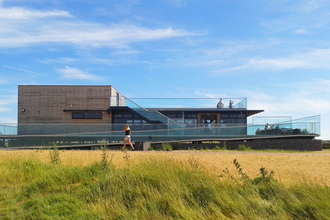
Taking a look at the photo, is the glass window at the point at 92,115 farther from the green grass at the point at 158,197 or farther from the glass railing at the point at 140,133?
the green grass at the point at 158,197

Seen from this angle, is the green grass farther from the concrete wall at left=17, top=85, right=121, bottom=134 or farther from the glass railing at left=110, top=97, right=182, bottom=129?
the concrete wall at left=17, top=85, right=121, bottom=134

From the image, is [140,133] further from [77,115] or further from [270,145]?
[77,115]

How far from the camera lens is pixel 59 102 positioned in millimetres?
35719

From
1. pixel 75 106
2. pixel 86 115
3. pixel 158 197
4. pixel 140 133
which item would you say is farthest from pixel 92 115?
pixel 158 197

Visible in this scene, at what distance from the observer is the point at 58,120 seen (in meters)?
35.7

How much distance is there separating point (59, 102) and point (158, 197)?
31.3 m

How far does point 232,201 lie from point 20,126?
25.3 meters

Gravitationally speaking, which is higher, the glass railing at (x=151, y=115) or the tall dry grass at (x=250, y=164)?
the glass railing at (x=151, y=115)

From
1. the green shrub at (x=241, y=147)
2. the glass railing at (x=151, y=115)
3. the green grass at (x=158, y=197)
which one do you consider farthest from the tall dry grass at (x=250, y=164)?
the glass railing at (x=151, y=115)

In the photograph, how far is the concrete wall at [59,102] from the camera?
3553cm

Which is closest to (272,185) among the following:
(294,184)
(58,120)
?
(294,184)

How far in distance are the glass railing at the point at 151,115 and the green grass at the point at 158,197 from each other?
65.3ft

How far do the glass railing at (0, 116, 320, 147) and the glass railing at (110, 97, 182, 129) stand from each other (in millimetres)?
1159

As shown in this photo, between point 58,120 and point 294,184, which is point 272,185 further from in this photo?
point 58,120
